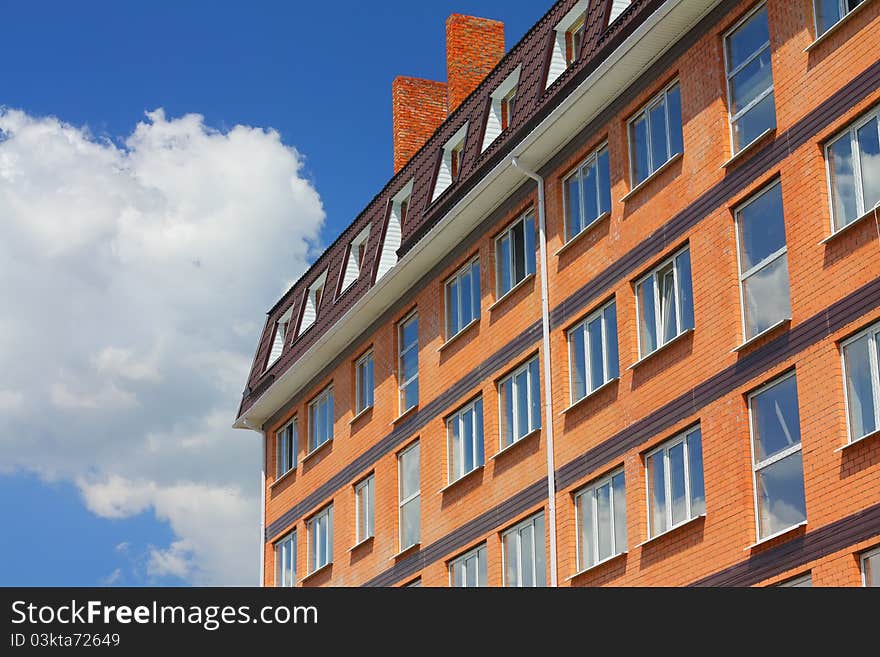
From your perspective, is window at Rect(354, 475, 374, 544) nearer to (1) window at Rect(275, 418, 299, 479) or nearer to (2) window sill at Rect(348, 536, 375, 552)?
(2) window sill at Rect(348, 536, 375, 552)

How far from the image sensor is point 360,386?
39188 mm

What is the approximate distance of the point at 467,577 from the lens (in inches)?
1300

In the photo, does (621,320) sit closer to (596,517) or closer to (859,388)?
(596,517)

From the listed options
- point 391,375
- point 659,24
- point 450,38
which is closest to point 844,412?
point 659,24

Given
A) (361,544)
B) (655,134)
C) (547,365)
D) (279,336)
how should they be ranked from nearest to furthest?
(655,134), (547,365), (361,544), (279,336)

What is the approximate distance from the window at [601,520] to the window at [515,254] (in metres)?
4.61

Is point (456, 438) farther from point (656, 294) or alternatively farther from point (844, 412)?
point (844, 412)

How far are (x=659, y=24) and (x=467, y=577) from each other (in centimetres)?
1112

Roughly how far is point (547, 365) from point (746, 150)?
20.6ft

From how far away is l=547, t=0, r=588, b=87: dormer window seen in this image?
104 feet

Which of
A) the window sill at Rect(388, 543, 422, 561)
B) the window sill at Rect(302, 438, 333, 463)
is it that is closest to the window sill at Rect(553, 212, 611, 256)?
the window sill at Rect(388, 543, 422, 561)

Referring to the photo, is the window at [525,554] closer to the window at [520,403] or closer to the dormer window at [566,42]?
the window at [520,403]

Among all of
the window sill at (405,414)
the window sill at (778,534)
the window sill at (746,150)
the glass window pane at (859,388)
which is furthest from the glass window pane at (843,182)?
the window sill at (405,414)

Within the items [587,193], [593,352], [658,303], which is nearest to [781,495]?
[658,303]
